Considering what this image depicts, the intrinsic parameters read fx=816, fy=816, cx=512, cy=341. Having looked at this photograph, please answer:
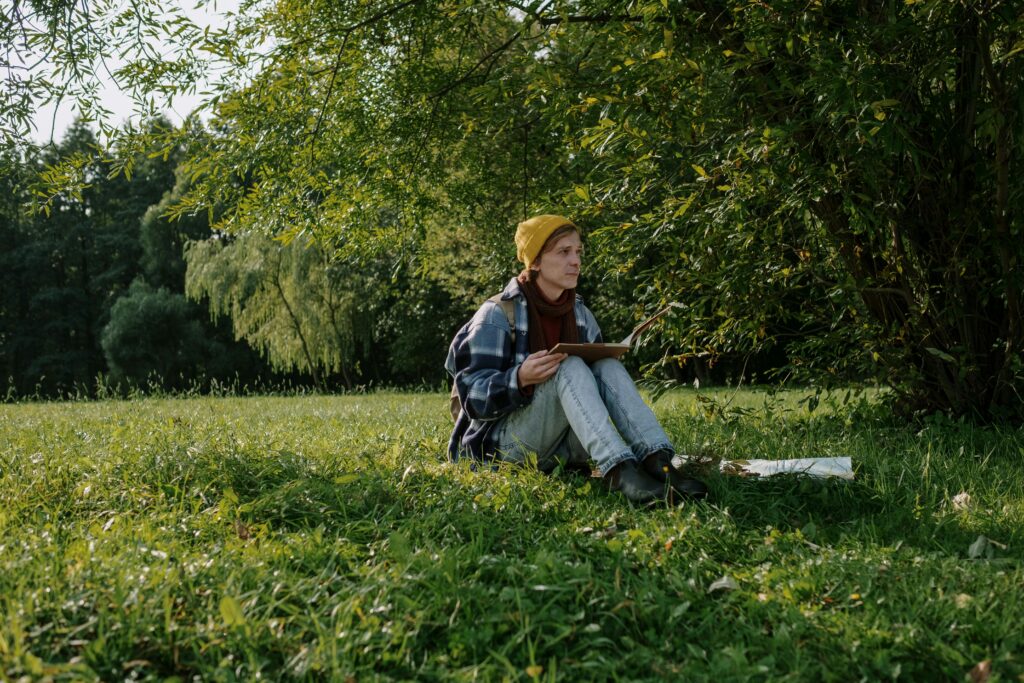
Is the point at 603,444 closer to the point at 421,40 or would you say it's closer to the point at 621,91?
the point at 621,91

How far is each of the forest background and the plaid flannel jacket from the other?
3.58ft

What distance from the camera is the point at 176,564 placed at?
2.55m

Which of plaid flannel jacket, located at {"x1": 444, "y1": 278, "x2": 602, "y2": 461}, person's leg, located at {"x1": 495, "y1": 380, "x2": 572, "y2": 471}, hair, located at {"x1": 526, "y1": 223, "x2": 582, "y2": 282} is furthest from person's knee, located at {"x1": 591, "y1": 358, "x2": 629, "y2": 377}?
hair, located at {"x1": 526, "y1": 223, "x2": 582, "y2": 282}

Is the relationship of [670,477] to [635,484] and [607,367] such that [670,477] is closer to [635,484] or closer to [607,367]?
[635,484]

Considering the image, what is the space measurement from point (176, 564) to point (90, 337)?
35559mm

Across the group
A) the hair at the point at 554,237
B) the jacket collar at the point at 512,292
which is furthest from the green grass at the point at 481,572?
the hair at the point at 554,237

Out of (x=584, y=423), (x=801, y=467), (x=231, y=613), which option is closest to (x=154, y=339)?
(x=584, y=423)

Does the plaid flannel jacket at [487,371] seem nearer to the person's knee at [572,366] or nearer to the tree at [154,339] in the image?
the person's knee at [572,366]

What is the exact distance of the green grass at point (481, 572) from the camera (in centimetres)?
218

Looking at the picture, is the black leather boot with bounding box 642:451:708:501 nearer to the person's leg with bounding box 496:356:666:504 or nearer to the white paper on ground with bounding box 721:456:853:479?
the person's leg with bounding box 496:356:666:504

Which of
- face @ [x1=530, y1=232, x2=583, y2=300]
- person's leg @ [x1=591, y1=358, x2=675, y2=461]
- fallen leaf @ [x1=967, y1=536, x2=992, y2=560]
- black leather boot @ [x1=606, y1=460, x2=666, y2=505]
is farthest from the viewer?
face @ [x1=530, y1=232, x2=583, y2=300]

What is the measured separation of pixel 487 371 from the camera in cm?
398

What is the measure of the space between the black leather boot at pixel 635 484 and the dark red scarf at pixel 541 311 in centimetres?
85

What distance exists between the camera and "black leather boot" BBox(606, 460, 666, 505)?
11.1 feet
